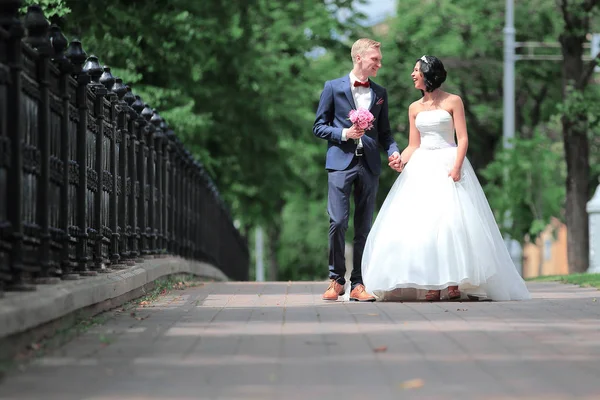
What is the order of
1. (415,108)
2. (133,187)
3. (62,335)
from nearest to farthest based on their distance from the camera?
(62,335) → (415,108) → (133,187)

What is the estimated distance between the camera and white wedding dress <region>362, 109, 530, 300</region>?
40.1ft

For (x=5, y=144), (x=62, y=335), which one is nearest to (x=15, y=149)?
(x=5, y=144)

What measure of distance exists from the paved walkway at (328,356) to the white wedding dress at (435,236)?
1.07 meters

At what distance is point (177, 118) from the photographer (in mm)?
25219

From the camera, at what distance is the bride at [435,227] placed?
1223cm

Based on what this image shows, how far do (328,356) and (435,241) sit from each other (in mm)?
4900

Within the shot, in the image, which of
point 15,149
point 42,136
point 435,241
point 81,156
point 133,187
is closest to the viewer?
point 15,149

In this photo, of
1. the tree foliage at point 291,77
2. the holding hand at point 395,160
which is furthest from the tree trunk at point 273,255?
the holding hand at point 395,160

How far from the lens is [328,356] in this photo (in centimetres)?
752

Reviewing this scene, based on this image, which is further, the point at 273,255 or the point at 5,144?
the point at 273,255

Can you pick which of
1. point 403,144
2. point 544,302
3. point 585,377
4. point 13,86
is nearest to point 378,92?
point 544,302

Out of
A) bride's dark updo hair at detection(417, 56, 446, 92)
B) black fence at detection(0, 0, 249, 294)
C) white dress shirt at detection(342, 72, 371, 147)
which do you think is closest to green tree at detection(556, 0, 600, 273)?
black fence at detection(0, 0, 249, 294)

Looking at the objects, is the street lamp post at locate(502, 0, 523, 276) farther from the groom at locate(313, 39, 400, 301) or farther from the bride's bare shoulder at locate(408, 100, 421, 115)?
the groom at locate(313, 39, 400, 301)

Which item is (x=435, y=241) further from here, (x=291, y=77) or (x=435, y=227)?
(x=291, y=77)
